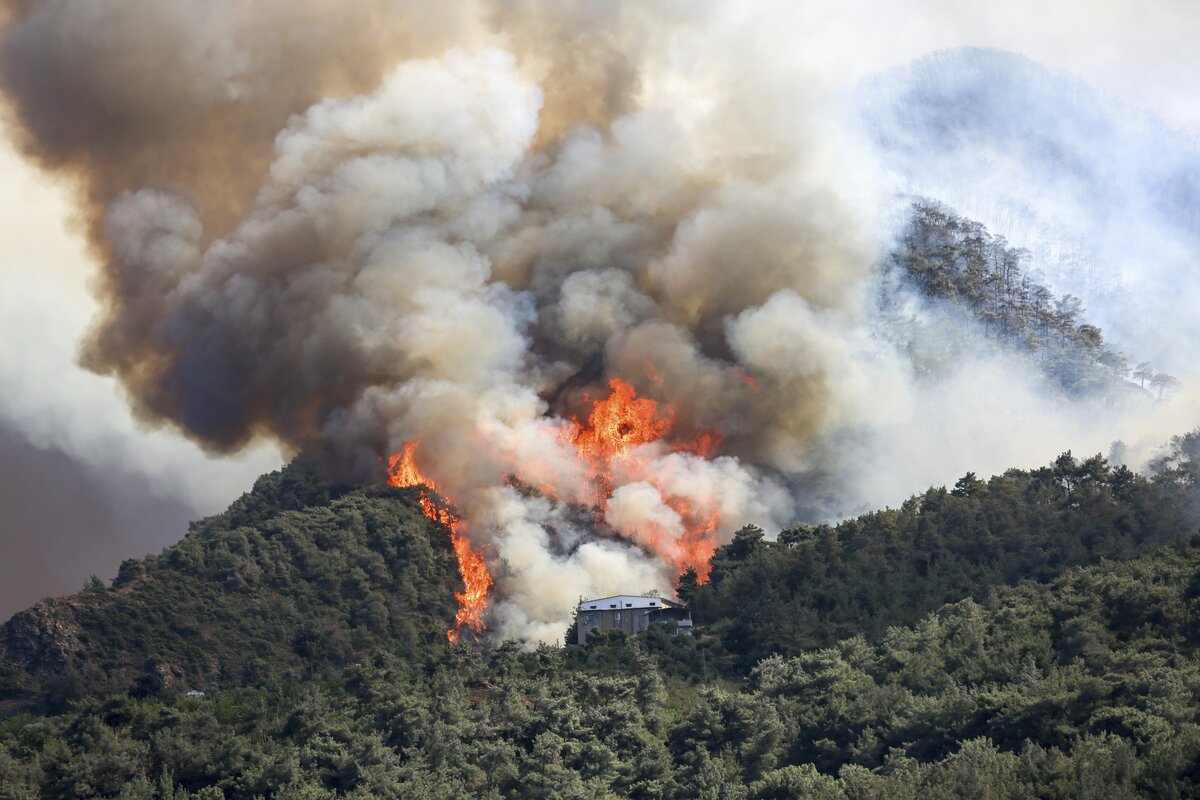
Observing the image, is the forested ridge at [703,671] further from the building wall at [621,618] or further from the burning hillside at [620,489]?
the building wall at [621,618]

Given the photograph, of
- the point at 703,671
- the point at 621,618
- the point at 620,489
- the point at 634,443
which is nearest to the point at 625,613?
the point at 621,618

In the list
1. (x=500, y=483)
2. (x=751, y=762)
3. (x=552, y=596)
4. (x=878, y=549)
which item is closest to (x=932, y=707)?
(x=751, y=762)

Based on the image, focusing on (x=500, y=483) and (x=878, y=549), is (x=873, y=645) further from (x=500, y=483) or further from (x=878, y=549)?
(x=500, y=483)

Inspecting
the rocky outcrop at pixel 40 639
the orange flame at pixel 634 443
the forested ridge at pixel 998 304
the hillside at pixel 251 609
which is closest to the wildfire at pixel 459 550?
the hillside at pixel 251 609

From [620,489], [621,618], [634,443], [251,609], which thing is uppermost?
[634,443]

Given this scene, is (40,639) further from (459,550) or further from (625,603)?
(625,603)

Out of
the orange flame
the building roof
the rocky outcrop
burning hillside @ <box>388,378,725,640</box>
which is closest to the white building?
the building roof

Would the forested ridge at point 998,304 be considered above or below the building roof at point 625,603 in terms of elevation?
above
